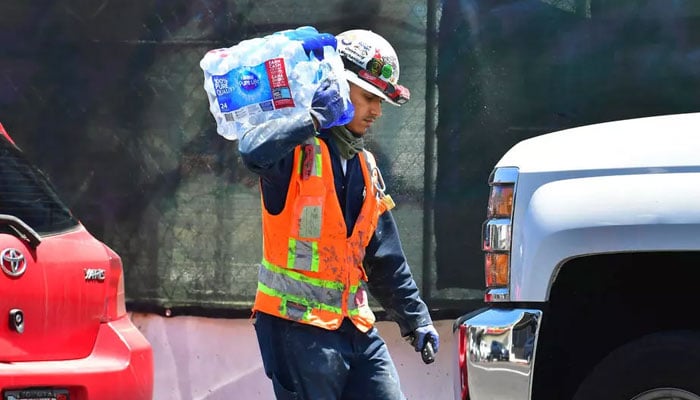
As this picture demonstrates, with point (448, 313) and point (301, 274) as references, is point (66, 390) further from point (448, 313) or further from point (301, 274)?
point (448, 313)

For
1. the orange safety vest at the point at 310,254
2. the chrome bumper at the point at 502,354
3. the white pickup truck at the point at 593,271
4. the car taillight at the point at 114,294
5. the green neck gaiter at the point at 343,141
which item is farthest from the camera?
the car taillight at the point at 114,294

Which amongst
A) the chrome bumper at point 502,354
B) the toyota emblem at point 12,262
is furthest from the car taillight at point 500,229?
the toyota emblem at point 12,262

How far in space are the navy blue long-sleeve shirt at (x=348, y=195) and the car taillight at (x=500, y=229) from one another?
1.64ft

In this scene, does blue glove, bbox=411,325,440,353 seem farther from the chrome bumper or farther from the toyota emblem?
the toyota emblem

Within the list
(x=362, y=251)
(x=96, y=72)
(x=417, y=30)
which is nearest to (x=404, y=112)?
(x=417, y=30)

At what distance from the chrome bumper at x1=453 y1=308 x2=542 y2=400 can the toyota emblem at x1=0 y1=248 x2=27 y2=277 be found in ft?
5.71

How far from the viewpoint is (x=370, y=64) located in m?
4.32

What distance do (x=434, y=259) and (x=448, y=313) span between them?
32 cm

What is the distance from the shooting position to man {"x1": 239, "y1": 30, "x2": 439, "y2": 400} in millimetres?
4043

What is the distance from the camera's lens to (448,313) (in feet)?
22.3

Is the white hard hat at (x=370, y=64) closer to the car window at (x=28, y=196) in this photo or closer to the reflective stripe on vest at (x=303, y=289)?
the reflective stripe on vest at (x=303, y=289)

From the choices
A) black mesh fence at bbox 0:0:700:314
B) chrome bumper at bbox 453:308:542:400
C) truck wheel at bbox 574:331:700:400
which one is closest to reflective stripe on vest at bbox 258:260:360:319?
chrome bumper at bbox 453:308:542:400

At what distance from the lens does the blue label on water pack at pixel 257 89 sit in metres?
4.14

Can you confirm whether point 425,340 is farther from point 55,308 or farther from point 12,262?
point 12,262
